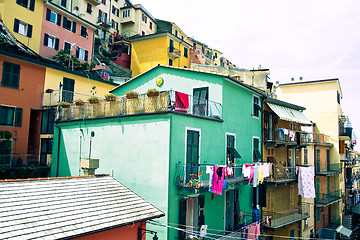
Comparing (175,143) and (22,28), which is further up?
(22,28)

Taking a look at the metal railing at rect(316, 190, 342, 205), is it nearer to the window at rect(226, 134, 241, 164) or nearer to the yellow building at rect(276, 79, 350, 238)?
the yellow building at rect(276, 79, 350, 238)

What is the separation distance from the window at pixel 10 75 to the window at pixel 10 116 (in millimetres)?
1604

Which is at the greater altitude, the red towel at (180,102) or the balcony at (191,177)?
the red towel at (180,102)

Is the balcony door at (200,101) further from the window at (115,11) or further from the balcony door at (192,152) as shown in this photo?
the window at (115,11)

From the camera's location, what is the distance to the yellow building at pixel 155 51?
40.3m

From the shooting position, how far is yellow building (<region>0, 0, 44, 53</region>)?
81.2 feet

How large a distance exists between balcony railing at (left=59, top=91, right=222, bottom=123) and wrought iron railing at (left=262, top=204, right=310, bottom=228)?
8756mm

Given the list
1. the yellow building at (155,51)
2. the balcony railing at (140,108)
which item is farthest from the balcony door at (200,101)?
the yellow building at (155,51)

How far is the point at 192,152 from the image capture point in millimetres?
13734

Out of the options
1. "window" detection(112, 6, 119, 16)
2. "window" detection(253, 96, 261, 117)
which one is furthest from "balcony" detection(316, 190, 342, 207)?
"window" detection(112, 6, 119, 16)

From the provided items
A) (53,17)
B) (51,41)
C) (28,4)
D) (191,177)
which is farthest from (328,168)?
(28,4)

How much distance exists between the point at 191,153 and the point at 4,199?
7818 millimetres

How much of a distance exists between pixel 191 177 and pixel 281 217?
1219 cm

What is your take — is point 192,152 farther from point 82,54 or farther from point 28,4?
point 82,54
